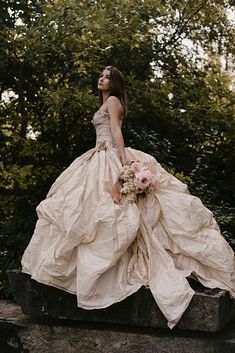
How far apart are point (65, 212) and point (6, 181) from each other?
2415 mm

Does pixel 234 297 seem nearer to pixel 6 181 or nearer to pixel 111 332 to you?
pixel 111 332

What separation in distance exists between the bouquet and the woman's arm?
14 cm

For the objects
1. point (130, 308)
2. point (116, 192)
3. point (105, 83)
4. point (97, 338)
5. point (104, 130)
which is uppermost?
point (105, 83)

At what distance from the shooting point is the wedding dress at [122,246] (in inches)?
124

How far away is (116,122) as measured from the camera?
3.82 metres

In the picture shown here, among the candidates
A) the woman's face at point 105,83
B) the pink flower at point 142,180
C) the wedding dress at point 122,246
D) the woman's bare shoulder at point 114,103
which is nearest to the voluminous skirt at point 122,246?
the wedding dress at point 122,246

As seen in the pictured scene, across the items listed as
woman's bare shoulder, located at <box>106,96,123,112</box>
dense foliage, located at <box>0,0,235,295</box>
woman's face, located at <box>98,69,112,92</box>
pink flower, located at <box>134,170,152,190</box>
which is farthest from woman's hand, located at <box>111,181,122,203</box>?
dense foliage, located at <box>0,0,235,295</box>

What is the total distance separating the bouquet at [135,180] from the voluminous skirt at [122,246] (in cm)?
6

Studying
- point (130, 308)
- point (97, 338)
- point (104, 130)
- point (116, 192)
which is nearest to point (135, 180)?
point (116, 192)

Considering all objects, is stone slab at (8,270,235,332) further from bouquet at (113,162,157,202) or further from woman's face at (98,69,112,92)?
woman's face at (98,69,112,92)

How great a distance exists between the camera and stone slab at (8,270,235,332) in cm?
305

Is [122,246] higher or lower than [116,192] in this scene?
lower

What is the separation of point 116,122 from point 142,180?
1.92ft

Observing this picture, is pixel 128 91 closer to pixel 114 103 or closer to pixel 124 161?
pixel 114 103
